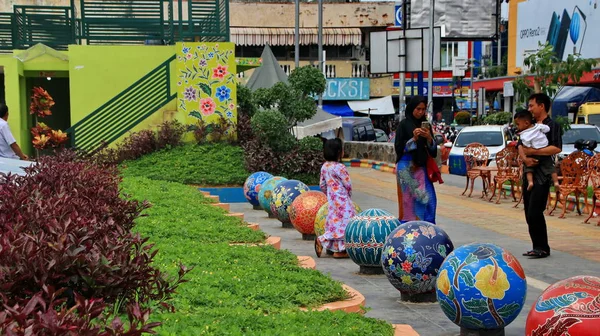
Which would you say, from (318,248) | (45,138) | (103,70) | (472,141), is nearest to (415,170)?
(318,248)

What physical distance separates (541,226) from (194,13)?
14880 millimetres

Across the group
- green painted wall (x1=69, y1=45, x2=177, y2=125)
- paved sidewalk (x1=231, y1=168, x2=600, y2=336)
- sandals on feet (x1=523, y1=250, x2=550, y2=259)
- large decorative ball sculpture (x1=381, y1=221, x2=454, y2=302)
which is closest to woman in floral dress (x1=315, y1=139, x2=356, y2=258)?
paved sidewalk (x1=231, y1=168, x2=600, y2=336)

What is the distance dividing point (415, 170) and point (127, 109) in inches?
534

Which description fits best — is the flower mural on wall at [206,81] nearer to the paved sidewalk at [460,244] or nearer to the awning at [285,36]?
the paved sidewalk at [460,244]

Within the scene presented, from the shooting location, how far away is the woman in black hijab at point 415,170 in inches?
416

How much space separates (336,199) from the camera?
36.6 ft

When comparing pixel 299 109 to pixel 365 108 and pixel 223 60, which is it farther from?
pixel 365 108

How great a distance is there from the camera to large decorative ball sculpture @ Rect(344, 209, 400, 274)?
386 inches

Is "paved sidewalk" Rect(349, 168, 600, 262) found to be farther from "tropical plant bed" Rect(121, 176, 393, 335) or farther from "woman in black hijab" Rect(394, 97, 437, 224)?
"tropical plant bed" Rect(121, 176, 393, 335)

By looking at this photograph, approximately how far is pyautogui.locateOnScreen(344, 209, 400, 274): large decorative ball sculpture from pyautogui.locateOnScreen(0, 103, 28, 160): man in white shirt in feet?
16.7

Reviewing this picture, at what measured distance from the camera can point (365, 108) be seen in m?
54.0

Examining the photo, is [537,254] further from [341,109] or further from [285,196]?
[341,109]

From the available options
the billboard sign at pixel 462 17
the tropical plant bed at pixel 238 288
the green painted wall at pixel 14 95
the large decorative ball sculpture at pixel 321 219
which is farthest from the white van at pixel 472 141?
the tropical plant bed at pixel 238 288

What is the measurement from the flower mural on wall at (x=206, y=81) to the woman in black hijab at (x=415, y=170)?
12385 mm
